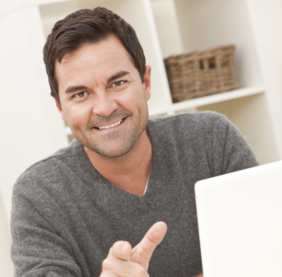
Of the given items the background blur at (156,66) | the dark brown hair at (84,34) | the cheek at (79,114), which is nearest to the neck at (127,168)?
the cheek at (79,114)

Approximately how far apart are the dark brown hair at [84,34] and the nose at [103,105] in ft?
0.45

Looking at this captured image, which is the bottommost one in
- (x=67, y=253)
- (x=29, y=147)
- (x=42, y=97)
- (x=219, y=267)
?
(x=67, y=253)

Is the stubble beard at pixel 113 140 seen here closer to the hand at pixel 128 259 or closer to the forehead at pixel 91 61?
the forehead at pixel 91 61

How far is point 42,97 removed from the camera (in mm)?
1424

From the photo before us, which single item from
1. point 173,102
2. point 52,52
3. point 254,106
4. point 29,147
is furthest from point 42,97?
point 254,106

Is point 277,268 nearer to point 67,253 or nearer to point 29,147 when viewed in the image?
point 67,253

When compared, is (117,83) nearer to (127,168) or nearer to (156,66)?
(127,168)

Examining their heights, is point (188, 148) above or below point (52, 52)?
below

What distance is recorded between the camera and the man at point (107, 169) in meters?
1.03

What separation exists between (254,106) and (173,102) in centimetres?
37

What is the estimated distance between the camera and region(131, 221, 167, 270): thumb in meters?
0.62

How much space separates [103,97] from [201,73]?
745 mm

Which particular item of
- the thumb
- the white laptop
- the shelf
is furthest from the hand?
the shelf

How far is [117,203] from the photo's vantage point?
1096 millimetres
